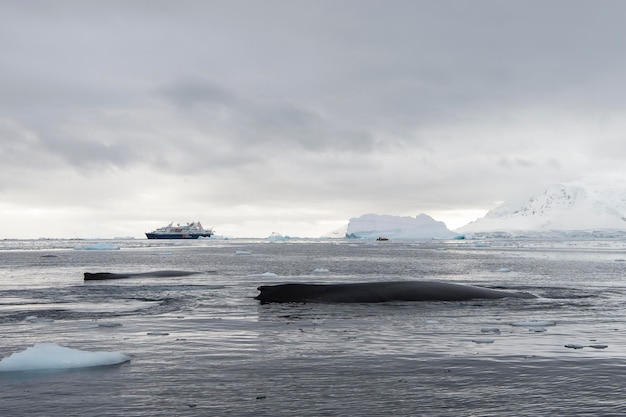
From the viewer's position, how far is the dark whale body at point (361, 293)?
21641mm

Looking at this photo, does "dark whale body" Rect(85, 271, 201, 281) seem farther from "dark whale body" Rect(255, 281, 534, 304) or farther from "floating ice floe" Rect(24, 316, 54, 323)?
"floating ice floe" Rect(24, 316, 54, 323)

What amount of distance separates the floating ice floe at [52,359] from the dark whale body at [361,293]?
10.8 meters

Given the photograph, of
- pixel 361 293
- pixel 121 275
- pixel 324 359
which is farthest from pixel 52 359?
pixel 121 275

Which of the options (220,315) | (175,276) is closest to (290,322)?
(220,315)

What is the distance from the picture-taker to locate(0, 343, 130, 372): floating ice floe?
414 inches

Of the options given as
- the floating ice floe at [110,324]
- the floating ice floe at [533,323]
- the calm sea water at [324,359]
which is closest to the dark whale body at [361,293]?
the calm sea water at [324,359]

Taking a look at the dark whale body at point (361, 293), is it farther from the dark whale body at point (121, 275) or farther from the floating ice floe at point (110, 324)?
the dark whale body at point (121, 275)

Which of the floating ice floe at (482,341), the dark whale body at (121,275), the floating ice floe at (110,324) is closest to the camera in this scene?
the floating ice floe at (482,341)

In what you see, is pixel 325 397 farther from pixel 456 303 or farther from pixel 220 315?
pixel 456 303

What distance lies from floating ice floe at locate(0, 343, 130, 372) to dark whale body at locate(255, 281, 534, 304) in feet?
A: 35.6

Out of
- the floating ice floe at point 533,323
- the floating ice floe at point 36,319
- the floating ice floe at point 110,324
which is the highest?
the floating ice floe at point 36,319

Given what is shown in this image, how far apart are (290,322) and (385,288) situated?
6.76 m

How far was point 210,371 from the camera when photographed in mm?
10367

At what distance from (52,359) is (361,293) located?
12921 mm
